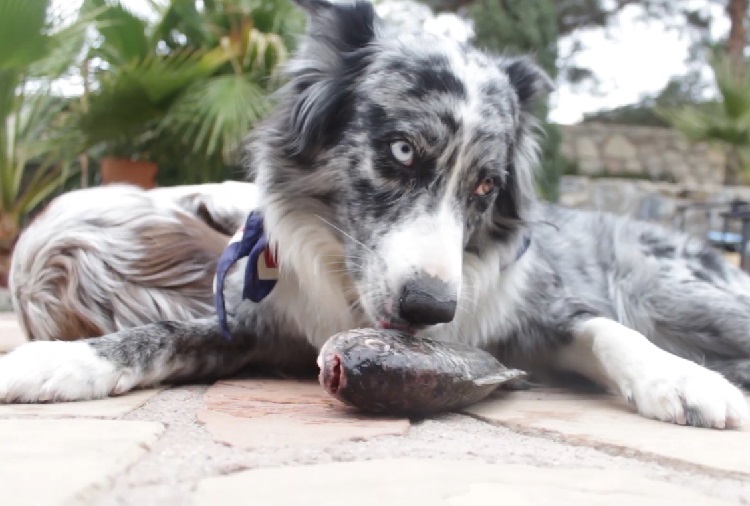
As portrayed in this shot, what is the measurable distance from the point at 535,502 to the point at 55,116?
22.6ft

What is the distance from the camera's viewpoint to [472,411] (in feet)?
7.37

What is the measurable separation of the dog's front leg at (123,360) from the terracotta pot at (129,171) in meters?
4.31

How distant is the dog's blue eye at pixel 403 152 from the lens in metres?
2.49

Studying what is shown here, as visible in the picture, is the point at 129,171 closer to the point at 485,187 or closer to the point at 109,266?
the point at 109,266

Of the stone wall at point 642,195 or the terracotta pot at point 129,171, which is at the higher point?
the stone wall at point 642,195

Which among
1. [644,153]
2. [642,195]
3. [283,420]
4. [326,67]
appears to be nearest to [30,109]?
[326,67]

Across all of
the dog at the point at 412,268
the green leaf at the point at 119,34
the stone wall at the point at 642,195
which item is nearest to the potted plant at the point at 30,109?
the green leaf at the point at 119,34

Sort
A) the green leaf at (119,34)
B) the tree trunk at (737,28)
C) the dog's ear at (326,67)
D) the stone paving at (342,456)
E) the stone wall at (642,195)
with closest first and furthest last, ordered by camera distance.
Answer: the stone paving at (342,456) < the dog's ear at (326,67) < the green leaf at (119,34) < the stone wall at (642,195) < the tree trunk at (737,28)

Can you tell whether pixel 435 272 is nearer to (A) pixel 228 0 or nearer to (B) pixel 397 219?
(B) pixel 397 219

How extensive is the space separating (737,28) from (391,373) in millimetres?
16056

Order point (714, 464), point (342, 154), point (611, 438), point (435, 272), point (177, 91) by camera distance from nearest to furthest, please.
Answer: point (714, 464) < point (611, 438) < point (435, 272) < point (342, 154) < point (177, 91)

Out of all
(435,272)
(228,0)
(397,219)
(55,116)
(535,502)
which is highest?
(228,0)

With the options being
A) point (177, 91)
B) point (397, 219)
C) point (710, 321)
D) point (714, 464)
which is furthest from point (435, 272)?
Result: point (177, 91)

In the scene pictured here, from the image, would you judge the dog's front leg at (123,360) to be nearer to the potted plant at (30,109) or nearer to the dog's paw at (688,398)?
the dog's paw at (688,398)
